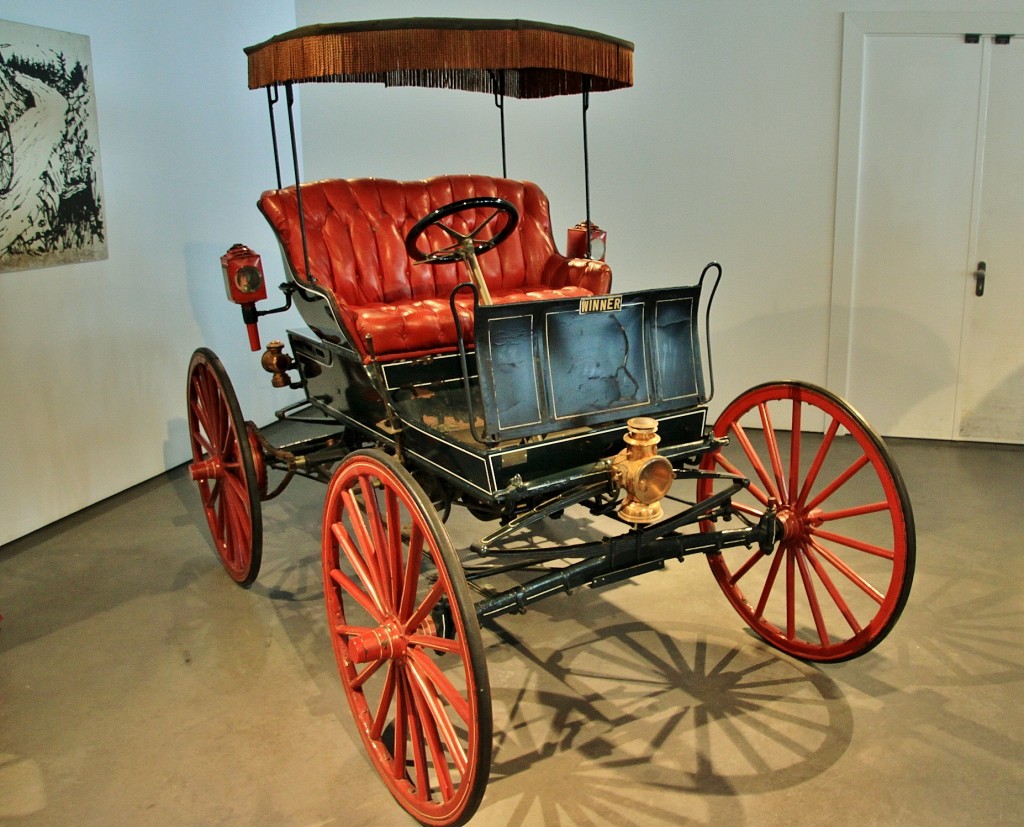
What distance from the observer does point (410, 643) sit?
2.35 m

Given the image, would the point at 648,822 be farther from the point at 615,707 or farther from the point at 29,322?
the point at 29,322

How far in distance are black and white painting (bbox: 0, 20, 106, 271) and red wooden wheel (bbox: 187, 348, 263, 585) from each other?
3.57 feet

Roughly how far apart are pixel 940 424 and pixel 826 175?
158cm

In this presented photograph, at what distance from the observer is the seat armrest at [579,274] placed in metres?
3.79

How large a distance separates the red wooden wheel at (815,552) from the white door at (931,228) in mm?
1519

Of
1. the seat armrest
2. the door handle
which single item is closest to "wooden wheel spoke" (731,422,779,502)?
the seat armrest

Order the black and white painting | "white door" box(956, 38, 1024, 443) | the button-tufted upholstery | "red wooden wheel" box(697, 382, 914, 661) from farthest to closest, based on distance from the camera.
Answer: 1. "white door" box(956, 38, 1024, 443)
2. the black and white painting
3. the button-tufted upholstery
4. "red wooden wheel" box(697, 382, 914, 661)

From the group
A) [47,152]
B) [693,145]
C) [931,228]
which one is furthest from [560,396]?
[931,228]

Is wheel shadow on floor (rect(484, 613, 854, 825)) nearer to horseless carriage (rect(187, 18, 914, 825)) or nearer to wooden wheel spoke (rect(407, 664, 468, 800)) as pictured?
horseless carriage (rect(187, 18, 914, 825))

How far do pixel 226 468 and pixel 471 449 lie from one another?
61.8 inches

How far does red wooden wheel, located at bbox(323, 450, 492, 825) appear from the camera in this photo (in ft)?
6.94

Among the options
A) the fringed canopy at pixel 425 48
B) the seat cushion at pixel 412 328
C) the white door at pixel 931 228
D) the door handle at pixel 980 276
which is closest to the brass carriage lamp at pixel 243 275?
the seat cushion at pixel 412 328

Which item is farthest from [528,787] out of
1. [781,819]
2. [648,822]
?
[781,819]

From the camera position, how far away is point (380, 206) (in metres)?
4.02
